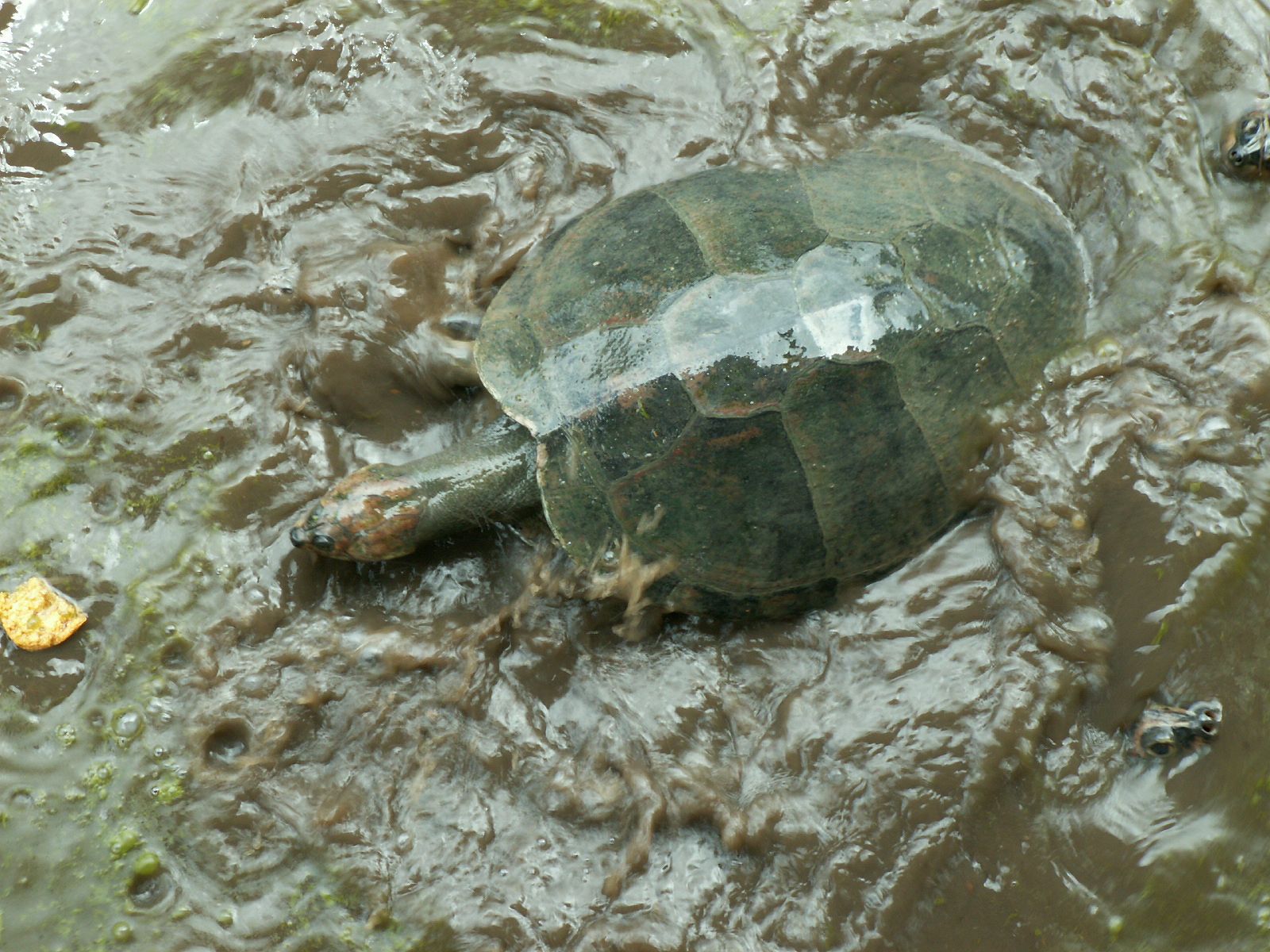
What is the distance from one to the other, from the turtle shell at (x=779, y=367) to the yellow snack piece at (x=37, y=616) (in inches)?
60.4

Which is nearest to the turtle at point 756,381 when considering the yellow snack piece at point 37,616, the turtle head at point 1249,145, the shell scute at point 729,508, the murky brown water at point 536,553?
the shell scute at point 729,508

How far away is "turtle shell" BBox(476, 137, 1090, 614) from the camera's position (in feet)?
8.59

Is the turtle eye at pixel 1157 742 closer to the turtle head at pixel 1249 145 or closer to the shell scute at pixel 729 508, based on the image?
the shell scute at pixel 729 508

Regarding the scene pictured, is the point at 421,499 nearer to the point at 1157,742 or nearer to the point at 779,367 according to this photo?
the point at 779,367

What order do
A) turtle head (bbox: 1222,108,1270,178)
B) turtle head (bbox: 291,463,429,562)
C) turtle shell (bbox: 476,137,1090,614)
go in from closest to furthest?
turtle shell (bbox: 476,137,1090,614), turtle head (bbox: 291,463,429,562), turtle head (bbox: 1222,108,1270,178)

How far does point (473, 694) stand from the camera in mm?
2895

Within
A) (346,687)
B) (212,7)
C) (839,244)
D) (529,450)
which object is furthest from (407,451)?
(212,7)

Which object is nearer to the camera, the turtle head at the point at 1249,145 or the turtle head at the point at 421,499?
the turtle head at the point at 421,499

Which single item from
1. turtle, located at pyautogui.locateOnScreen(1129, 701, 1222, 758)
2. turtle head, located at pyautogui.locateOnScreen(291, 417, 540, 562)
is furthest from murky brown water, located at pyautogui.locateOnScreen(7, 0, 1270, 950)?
turtle head, located at pyautogui.locateOnScreen(291, 417, 540, 562)

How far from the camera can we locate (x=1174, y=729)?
105 inches

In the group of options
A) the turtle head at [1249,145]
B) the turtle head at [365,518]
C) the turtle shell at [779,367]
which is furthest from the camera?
the turtle head at [1249,145]

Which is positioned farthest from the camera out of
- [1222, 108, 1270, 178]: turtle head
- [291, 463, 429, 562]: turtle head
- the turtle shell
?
[1222, 108, 1270, 178]: turtle head

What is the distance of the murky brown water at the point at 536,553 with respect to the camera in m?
2.71

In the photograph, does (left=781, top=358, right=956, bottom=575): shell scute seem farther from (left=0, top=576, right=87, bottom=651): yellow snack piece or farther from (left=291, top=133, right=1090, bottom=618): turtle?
(left=0, top=576, right=87, bottom=651): yellow snack piece
